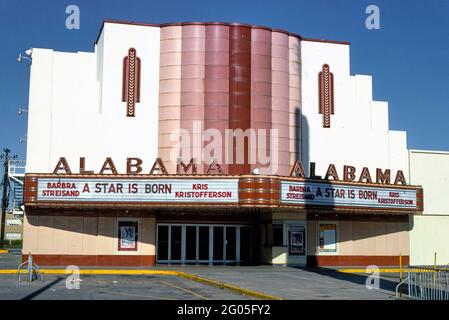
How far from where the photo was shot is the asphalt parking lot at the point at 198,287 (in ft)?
72.9

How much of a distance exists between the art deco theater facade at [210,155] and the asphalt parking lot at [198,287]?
5552 millimetres

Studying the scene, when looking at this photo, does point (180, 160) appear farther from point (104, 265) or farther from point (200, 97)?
point (104, 265)

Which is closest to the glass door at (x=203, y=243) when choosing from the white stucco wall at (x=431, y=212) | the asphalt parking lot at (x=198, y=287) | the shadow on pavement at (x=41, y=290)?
the asphalt parking lot at (x=198, y=287)

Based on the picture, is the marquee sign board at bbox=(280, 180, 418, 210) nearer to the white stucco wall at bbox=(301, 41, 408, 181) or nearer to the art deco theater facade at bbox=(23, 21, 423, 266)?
the art deco theater facade at bbox=(23, 21, 423, 266)

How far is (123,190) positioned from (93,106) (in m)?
6.17

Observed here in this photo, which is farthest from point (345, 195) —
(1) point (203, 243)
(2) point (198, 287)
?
(2) point (198, 287)

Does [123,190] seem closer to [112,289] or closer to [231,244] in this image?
[231,244]

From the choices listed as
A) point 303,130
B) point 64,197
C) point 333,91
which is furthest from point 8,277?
point 333,91

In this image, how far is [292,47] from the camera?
1604 inches

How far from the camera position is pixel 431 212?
43125 mm

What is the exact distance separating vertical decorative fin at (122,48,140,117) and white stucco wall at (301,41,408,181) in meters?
9.99

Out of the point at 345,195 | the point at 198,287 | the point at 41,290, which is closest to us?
the point at 41,290

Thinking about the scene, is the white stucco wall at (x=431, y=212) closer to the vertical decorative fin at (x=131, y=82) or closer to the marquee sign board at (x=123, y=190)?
the marquee sign board at (x=123, y=190)

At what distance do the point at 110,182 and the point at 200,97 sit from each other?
7271 millimetres
